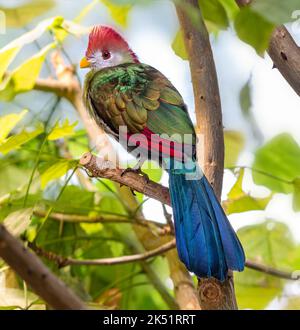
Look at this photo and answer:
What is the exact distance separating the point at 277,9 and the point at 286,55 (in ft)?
0.95

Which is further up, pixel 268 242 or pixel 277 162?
pixel 277 162

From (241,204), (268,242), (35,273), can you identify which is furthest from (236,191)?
(35,273)

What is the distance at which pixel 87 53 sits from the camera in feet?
3.91

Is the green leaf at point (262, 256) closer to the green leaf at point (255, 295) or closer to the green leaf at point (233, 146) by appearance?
the green leaf at point (255, 295)

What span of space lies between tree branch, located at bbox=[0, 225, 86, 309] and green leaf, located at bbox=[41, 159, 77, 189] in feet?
1.93

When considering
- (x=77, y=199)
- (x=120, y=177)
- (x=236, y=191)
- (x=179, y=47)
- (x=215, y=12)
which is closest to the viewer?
(x=215, y=12)

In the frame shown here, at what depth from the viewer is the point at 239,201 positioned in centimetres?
113

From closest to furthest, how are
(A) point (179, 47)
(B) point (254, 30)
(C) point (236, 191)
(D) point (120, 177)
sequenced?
(B) point (254, 30)
(D) point (120, 177)
(A) point (179, 47)
(C) point (236, 191)

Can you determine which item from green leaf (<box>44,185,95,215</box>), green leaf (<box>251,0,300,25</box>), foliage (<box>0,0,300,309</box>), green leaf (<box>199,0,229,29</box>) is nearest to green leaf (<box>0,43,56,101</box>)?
foliage (<box>0,0,300,309</box>)

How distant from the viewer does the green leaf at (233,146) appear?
3.84 feet

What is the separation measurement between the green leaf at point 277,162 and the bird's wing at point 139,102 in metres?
0.26

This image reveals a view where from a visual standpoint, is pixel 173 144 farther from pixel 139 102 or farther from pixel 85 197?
pixel 85 197
